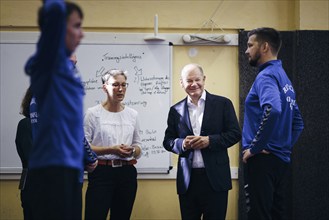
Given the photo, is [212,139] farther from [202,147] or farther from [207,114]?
[207,114]

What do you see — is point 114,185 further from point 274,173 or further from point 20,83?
point 20,83

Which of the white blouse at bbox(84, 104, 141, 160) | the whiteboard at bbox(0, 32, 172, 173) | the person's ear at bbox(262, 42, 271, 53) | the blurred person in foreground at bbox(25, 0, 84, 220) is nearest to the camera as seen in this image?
the blurred person in foreground at bbox(25, 0, 84, 220)

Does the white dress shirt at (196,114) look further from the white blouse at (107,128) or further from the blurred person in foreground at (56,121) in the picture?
the blurred person in foreground at (56,121)

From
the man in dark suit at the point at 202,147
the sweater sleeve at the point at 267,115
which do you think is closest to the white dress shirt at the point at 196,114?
the man in dark suit at the point at 202,147

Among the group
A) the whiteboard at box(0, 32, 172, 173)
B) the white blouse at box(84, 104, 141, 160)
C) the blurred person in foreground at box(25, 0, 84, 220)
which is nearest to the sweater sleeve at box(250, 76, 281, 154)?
the white blouse at box(84, 104, 141, 160)

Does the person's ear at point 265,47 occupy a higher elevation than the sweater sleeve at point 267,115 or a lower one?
higher

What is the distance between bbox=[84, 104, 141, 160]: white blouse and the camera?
3080mm

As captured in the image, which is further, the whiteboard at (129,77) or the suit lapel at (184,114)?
the whiteboard at (129,77)

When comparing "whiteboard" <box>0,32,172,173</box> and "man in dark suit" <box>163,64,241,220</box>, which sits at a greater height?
"whiteboard" <box>0,32,172,173</box>

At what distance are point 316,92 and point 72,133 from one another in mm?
2951

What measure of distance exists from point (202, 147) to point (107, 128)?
0.71 metres

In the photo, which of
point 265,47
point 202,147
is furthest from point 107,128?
point 265,47

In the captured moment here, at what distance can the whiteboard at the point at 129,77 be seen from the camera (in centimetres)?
404

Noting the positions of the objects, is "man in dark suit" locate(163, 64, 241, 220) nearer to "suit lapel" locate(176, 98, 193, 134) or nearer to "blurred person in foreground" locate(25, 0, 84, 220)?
"suit lapel" locate(176, 98, 193, 134)
